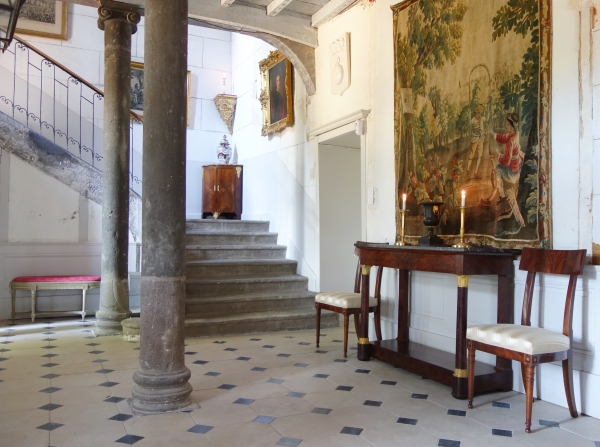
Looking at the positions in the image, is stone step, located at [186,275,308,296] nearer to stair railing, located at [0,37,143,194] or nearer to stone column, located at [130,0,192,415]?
stone column, located at [130,0,192,415]

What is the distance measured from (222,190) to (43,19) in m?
4.07

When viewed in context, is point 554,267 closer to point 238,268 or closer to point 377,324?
point 377,324

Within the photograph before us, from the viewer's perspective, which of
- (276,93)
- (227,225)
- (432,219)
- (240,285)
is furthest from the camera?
(227,225)

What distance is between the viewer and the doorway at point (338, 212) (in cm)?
716

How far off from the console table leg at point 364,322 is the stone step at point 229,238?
3229 mm

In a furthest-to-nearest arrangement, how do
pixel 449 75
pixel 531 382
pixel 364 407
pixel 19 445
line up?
pixel 449 75
pixel 364 407
pixel 531 382
pixel 19 445

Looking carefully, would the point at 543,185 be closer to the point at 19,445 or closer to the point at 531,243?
the point at 531,243

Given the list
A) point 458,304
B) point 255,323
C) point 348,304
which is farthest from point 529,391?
point 255,323

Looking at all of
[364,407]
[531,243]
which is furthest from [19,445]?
[531,243]

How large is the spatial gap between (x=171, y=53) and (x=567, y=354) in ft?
10.9

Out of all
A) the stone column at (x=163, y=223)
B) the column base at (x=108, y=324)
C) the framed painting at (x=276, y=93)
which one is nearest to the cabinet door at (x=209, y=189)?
the framed painting at (x=276, y=93)

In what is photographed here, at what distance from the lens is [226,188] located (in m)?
9.27

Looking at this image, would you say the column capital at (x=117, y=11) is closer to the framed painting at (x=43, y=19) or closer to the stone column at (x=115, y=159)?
the stone column at (x=115, y=159)

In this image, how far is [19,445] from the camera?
303 cm
